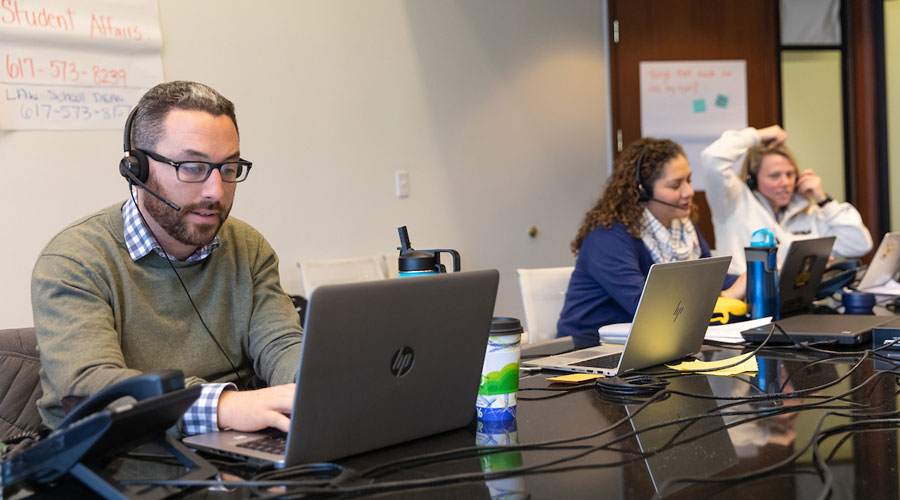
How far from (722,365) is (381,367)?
34.8 inches

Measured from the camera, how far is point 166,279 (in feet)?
4.65

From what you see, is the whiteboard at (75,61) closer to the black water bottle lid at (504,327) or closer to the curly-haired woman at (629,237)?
the curly-haired woman at (629,237)

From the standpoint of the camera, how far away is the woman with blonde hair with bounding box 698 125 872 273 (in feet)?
11.1

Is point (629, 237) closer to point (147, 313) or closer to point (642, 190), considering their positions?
point (642, 190)

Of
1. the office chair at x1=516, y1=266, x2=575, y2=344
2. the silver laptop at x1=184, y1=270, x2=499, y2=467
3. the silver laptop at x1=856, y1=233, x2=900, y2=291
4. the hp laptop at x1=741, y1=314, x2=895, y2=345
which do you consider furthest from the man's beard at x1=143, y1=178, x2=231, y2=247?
the silver laptop at x1=856, y1=233, x2=900, y2=291

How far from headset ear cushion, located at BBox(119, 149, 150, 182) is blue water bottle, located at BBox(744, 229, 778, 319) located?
5.03 ft

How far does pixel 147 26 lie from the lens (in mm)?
2863

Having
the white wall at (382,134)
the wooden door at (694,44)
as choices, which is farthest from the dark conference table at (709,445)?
the wooden door at (694,44)

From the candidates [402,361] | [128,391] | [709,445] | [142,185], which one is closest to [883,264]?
[709,445]

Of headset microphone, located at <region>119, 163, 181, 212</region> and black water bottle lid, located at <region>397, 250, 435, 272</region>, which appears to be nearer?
black water bottle lid, located at <region>397, 250, 435, 272</region>

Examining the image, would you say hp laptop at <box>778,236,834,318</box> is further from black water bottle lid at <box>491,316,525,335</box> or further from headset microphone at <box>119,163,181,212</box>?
headset microphone at <box>119,163,181,212</box>

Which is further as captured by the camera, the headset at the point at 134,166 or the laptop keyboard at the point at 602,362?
the laptop keyboard at the point at 602,362

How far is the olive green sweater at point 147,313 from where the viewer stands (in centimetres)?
118

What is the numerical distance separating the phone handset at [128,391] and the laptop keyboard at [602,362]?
0.88 metres
